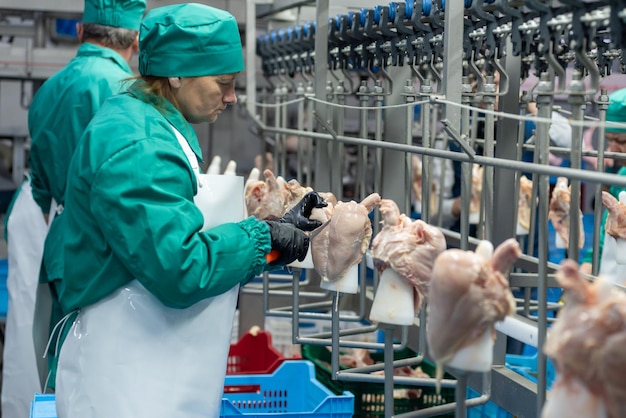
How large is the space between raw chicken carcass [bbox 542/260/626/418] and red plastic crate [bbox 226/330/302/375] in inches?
103

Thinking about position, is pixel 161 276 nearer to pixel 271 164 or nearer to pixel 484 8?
pixel 484 8

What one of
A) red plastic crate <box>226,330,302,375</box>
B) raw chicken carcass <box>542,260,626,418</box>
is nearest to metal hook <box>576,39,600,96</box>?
raw chicken carcass <box>542,260,626,418</box>

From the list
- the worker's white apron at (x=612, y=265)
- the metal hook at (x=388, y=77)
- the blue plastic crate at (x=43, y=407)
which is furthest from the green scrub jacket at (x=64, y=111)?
the worker's white apron at (x=612, y=265)

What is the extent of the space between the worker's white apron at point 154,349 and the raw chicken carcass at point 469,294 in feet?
3.01

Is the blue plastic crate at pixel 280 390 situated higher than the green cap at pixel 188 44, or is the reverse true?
the green cap at pixel 188 44

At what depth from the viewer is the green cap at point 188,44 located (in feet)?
8.19

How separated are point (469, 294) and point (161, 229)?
2.79 ft

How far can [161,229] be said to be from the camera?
2.27 m

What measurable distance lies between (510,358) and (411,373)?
0.51 meters

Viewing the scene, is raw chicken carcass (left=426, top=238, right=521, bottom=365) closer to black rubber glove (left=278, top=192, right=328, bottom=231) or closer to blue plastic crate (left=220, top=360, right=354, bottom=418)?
black rubber glove (left=278, top=192, right=328, bottom=231)

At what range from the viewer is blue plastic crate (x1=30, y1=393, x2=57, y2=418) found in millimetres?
2889

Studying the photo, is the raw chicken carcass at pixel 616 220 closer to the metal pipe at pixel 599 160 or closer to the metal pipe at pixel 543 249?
the metal pipe at pixel 599 160

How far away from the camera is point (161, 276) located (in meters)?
2.31

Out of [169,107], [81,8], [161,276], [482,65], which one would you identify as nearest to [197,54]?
[169,107]
